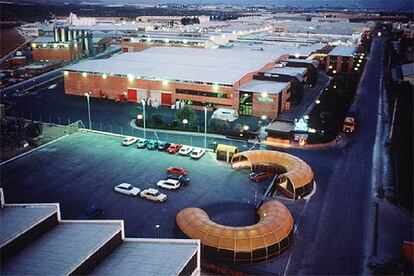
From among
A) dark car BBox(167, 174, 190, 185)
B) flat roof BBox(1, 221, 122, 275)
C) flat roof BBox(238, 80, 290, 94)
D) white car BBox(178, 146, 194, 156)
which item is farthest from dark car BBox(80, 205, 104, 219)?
flat roof BBox(238, 80, 290, 94)

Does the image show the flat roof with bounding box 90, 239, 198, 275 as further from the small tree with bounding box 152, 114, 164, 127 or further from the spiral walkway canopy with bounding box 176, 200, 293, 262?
the small tree with bounding box 152, 114, 164, 127

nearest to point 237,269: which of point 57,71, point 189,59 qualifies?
point 189,59

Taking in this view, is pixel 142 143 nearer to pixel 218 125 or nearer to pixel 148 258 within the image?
pixel 218 125

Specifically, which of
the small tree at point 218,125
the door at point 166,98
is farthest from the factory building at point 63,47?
the small tree at point 218,125

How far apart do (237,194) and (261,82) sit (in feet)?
125

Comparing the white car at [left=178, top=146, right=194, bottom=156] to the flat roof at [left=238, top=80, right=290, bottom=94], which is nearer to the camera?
the white car at [left=178, top=146, right=194, bottom=156]

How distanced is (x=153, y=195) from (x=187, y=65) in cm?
4984

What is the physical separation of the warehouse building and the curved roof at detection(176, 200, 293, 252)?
3633cm

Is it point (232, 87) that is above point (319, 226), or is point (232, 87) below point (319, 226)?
above

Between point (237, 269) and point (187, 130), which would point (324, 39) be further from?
point (237, 269)

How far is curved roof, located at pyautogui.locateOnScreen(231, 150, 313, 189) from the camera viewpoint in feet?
133

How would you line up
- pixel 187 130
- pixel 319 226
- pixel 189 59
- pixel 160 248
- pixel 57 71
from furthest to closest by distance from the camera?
pixel 57 71, pixel 189 59, pixel 187 130, pixel 319 226, pixel 160 248

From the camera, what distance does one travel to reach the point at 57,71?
104 metres

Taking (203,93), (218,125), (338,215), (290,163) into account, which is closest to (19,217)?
(338,215)
